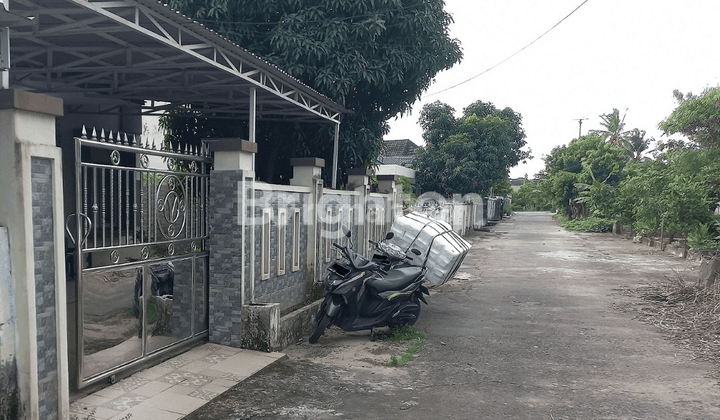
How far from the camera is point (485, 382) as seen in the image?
5016mm

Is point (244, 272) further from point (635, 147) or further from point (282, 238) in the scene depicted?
point (635, 147)

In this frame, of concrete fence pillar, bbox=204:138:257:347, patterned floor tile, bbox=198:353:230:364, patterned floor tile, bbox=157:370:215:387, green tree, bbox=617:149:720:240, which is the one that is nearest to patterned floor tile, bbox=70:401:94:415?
patterned floor tile, bbox=157:370:215:387

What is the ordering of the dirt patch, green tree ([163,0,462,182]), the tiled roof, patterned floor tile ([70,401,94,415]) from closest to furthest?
patterned floor tile ([70,401,94,415]), the dirt patch, green tree ([163,0,462,182]), the tiled roof

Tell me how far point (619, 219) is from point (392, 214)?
18.1 metres

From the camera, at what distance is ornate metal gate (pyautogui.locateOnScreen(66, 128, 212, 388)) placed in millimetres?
4227

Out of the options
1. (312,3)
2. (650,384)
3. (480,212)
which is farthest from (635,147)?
(650,384)

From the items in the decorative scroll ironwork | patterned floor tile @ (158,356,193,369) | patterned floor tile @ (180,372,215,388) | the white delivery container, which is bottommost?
patterned floor tile @ (180,372,215,388)

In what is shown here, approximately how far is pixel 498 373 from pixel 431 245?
288 cm

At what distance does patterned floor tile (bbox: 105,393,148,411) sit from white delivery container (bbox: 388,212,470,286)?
172 inches

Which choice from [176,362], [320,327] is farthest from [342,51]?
[176,362]

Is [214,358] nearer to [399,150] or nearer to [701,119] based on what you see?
[701,119]

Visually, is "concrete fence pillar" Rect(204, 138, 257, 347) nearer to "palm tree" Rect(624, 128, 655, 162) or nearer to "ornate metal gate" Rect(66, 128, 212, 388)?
"ornate metal gate" Rect(66, 128, 212, 388)

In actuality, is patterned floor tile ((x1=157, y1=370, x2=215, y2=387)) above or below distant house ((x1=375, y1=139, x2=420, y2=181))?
below

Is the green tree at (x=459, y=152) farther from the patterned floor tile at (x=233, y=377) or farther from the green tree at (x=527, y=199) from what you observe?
the green tree at (x=527, y=199)
